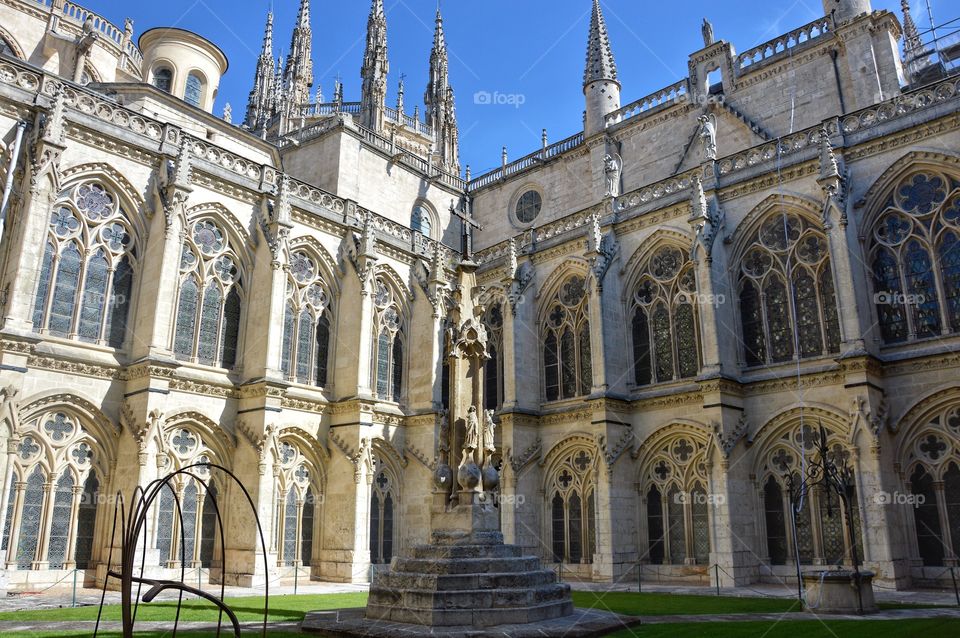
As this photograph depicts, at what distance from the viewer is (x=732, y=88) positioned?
27.3 m

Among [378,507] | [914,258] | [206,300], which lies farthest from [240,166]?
[914,258]

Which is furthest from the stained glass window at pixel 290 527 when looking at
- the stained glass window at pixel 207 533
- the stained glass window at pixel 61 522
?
the stained glass window at pixel 61 522

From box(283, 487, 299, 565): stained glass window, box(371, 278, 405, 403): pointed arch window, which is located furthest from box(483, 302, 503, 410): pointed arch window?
box(283, 487, 299, 565): stained glass window

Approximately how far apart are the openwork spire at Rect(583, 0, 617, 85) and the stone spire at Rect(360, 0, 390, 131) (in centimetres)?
1259

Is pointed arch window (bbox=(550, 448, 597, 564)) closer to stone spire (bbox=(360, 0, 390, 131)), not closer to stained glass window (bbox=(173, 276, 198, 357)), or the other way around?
stained glass window (bbox=(173, 276, 198, 357))

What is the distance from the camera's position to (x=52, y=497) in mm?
17172

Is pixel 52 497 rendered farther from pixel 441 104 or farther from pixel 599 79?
pixel 441 104

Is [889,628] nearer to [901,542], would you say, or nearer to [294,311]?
[901,542]

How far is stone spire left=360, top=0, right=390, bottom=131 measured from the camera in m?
39.3

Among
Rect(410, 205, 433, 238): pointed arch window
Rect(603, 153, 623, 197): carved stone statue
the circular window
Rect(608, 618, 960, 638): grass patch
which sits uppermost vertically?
the circular window

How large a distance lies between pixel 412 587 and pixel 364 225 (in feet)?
55.7

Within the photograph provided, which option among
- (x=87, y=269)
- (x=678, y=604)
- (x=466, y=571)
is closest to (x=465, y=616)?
(x=466, y=571)

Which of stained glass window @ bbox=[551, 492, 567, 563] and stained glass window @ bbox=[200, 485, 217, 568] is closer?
stained glass window @ bbox=[200, 485, 217, 568]

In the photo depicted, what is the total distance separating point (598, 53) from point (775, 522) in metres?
20.8
